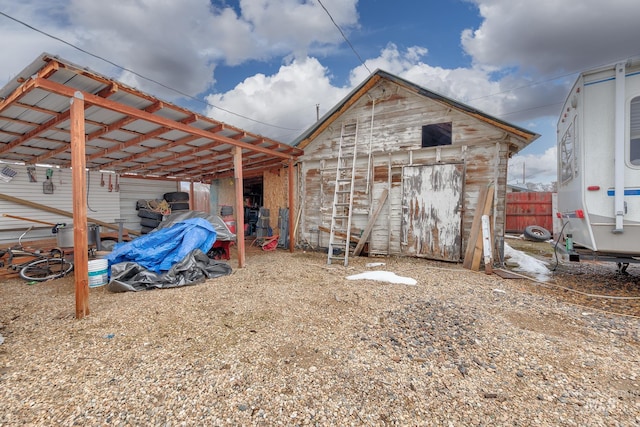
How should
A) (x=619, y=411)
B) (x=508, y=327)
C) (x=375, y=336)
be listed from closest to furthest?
(x=619, y=411) < (x=375, y=336) < (x=508, y=327)

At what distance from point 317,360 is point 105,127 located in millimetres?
5667

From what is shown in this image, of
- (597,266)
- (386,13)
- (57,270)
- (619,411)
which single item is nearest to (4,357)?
(57,270)

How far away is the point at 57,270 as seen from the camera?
5.87m

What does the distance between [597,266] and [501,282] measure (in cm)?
351

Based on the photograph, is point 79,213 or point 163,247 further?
point 163,247

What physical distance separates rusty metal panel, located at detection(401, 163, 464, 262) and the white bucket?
643 centimetres

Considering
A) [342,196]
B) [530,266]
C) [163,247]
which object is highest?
[342,196]

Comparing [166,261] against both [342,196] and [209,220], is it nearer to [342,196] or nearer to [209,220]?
[209,220]

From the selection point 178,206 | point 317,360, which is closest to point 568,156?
point 317,360

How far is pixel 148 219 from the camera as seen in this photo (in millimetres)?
9516

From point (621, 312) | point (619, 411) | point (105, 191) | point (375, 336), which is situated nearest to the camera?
point (619, 411)

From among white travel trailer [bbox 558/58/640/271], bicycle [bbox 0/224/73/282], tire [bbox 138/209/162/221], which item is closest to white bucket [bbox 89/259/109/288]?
bicycle [bbox 0/224/73/282]

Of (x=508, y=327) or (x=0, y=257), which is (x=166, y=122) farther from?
(x=508, y=327)

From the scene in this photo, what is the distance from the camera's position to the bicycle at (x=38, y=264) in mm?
5343
